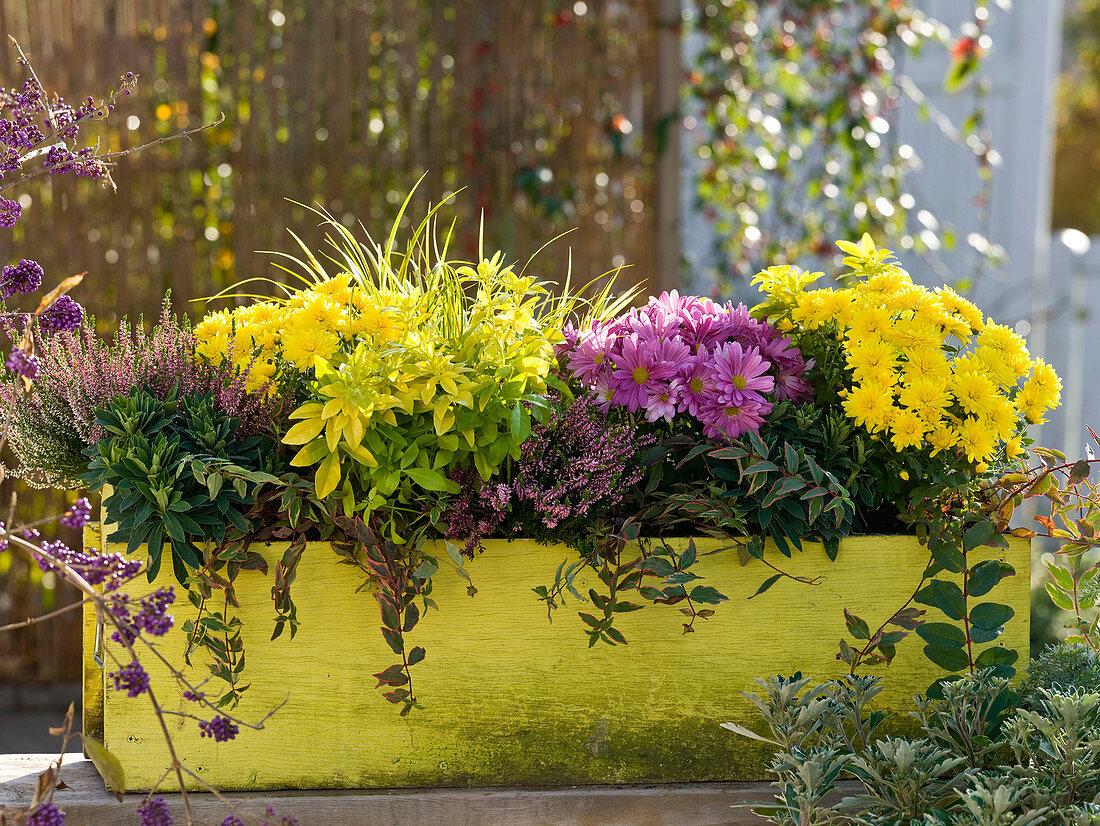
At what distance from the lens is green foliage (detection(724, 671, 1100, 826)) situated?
2.83ft

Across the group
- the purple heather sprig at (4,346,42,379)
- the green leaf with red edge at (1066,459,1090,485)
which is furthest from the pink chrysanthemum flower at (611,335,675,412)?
the purple heather sprig at (4,346,42,379)

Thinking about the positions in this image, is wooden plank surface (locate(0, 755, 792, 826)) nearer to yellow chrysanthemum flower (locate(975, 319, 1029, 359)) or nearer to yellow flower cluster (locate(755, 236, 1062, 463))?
yellow flower cluster (locate(755, 236, 1062, 463))

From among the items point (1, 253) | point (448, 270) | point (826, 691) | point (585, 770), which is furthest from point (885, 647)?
point (1, 253)

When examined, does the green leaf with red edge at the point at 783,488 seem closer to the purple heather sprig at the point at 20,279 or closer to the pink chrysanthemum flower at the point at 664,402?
the pink chrysanthemum flower at the point at 664,402

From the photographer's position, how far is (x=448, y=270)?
1.18 meters

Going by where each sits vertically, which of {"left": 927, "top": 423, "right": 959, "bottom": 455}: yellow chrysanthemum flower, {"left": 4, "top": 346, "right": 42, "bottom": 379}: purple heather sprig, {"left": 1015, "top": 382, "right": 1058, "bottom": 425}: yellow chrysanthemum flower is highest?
{"left": 4, "top": 346, "right": 42, "bottom": 379}: purple heather sprig

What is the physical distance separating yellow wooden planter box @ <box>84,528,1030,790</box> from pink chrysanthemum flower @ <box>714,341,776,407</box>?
0.54ft

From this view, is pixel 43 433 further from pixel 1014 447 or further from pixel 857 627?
pixel 1014 447

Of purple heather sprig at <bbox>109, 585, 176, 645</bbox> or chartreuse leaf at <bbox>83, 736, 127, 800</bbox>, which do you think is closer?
purple heather sprig at <bbox>109, 585, 176, 645</bbox>

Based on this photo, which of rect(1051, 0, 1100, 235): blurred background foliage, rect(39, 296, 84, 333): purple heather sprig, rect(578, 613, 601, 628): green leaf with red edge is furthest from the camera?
rect(1051, 0, 1100, 235): blurred background foliage

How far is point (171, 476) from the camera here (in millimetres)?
986

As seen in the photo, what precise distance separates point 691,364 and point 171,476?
0.56 metres

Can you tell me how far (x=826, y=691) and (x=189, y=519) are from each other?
686mm

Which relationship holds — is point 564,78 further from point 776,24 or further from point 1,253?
point 1,253
